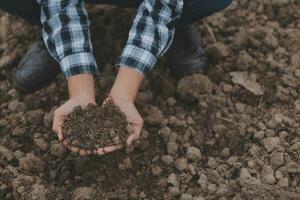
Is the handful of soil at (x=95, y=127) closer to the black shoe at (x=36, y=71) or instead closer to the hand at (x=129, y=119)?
the hand at (x=129, y=119)

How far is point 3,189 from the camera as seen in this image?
1709 mm

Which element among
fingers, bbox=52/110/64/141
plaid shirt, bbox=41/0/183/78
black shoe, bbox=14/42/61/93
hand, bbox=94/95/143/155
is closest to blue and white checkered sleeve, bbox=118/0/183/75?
plaid shirt, bbox=41/0/183/78

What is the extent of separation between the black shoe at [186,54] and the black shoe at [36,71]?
415 millimetres

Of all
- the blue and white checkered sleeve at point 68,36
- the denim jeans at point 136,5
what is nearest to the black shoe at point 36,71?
the denim jeans at point 136,5

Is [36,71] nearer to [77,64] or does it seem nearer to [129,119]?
[77,64]

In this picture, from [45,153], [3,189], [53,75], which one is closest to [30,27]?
A: [53,75]

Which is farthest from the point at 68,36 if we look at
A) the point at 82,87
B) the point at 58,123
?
the point at 58,123

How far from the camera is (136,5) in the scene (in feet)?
6.31

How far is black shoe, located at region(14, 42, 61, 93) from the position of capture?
1.97 meters

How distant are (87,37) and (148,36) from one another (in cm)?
19

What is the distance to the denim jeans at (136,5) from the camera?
184 cm

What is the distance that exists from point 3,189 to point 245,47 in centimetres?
101

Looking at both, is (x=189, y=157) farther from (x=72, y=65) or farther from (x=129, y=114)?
(x=72, y=65)

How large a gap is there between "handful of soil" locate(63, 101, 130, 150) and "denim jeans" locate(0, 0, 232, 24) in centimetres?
45
